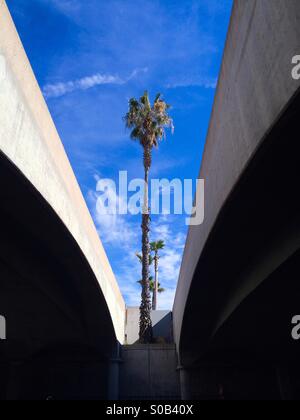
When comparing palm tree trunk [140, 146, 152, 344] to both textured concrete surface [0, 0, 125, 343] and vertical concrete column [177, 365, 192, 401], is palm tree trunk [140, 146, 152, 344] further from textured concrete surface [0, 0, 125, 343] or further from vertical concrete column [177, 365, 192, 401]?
textured concrete surface [0, 0, 125, 343]

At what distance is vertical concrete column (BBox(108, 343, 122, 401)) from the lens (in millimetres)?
20000

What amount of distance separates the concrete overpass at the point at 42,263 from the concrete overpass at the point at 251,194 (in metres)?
3.93

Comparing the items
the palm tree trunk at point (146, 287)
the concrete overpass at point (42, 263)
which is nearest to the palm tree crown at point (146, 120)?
the palm tree trunk at point (146, 287)

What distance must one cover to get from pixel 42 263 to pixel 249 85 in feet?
30.6

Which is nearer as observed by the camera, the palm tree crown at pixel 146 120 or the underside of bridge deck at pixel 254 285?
the underside of bridge deck at pixel 254 285

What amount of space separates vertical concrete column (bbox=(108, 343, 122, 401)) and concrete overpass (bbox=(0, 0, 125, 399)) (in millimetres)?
301

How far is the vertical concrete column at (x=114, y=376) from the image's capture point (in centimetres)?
2000

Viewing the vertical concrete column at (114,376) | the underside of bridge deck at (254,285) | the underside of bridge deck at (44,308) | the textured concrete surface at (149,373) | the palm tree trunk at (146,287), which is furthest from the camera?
the palm tree trunk at (146,287)

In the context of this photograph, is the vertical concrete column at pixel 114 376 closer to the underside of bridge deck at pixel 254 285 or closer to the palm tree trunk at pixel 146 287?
the palm tree trunk at pixel 146 287

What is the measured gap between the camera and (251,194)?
720cm

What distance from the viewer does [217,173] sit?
7.97 metres

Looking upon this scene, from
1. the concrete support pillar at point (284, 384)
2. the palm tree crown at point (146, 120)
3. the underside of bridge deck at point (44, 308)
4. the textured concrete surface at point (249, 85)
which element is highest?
the palm tree crown at point (146, 120)

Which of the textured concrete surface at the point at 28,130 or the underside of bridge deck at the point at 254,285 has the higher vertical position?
the textured concrete surface at the point at 28,130
